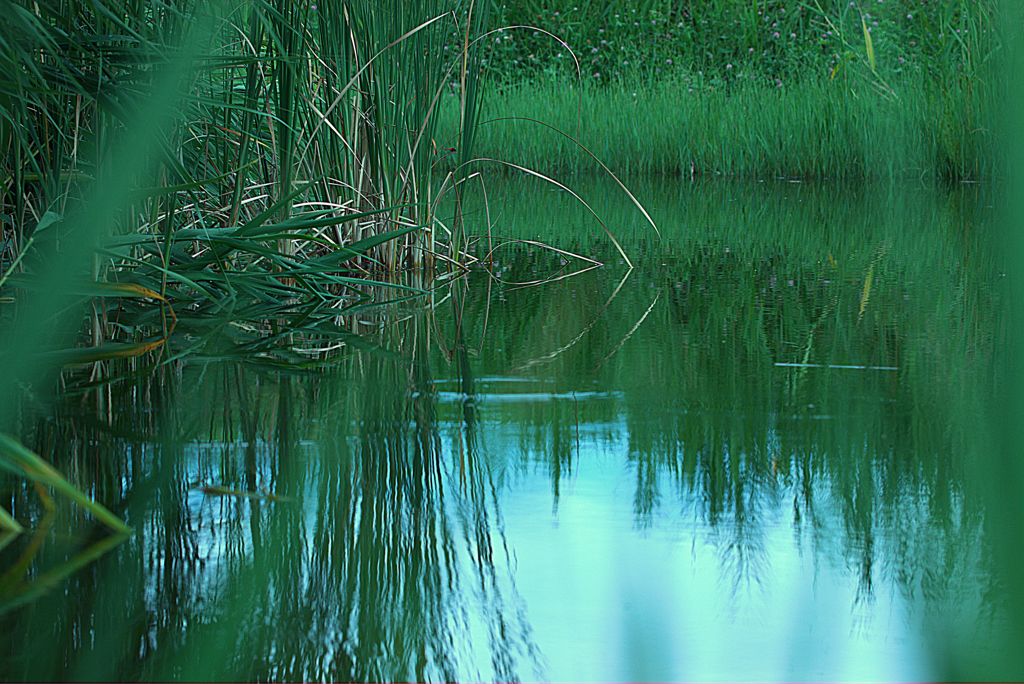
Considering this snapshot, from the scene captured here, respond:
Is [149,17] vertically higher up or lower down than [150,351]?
higher up

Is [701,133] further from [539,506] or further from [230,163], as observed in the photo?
[539,506]

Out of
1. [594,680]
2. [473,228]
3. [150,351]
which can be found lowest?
[594,680]

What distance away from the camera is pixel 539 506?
100 cm

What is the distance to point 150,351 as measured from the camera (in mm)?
1591

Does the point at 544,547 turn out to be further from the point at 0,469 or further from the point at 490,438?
the point at 0,469

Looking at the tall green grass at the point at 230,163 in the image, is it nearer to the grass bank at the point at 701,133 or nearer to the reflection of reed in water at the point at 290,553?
the reflection of reed in water at the point at 290,553

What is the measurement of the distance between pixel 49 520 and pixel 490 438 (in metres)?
0.45

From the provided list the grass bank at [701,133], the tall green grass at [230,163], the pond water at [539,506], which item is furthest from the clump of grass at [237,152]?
the grass bank at [701,133]

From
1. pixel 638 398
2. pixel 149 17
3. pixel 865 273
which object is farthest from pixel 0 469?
pixel 865 273

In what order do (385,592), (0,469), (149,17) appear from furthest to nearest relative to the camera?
(149,17)
(0,469)
(385,592)

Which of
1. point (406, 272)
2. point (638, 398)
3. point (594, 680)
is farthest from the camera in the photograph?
point (406, 272)

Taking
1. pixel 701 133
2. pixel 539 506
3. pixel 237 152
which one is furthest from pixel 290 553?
pixel 701 133

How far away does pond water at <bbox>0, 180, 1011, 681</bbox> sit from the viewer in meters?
0.65

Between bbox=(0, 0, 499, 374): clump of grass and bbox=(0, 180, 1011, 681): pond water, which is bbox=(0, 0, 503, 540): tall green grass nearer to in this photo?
bbox=(0, 0, 499, 374): clump of grass
